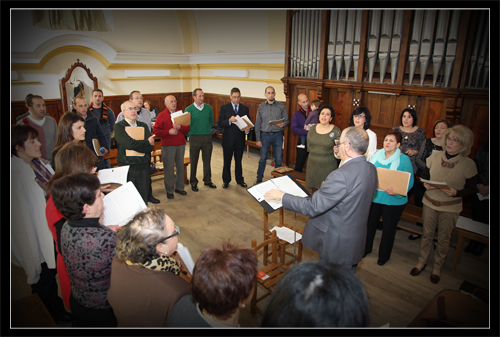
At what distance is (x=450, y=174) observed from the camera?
271cm

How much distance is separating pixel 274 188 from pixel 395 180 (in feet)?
3.89

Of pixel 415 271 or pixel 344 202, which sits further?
Answer: pixel 415 271

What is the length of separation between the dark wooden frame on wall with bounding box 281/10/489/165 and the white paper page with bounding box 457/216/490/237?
3.65 ft

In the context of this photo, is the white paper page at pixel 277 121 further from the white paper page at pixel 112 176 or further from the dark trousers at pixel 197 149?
the white paper page at pixel 112 176

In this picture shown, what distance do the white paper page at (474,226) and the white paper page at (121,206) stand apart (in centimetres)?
294

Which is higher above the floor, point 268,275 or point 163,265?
point 163,265

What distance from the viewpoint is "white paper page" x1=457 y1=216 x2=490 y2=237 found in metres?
2.91

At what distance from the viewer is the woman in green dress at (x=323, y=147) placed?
3762 millimetres

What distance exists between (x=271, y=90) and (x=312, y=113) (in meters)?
0.77

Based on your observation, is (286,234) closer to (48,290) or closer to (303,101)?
(48,290)

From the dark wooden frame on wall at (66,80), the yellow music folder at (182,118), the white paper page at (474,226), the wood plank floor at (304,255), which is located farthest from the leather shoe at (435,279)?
the dark wooden frame on wall at (66,80)

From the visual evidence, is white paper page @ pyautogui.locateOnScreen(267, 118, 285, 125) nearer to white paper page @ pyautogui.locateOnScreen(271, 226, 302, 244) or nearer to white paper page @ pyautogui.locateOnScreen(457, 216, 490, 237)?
white paper page @ pyautogui.locateOnScreen(271, 226, 302, 244)

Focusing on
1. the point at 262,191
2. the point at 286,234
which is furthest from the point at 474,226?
the point at 262,191

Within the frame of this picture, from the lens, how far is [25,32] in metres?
6.40
